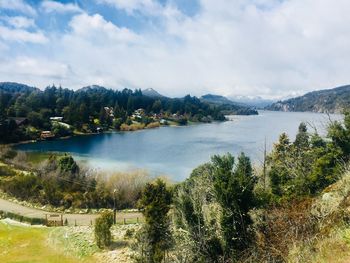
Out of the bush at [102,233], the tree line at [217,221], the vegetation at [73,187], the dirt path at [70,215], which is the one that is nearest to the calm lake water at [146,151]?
the vegetation at [73,187]

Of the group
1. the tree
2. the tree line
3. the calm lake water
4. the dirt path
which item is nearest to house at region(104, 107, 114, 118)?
the calm lake water

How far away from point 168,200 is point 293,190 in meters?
6.86

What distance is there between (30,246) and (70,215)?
5.63m

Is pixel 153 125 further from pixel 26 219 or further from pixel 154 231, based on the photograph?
pixel 154 231

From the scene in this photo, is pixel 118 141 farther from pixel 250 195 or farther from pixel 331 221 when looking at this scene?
pixel 331 221

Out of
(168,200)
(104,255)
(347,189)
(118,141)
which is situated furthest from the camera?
(118,141)

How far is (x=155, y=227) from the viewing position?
15.8 metres

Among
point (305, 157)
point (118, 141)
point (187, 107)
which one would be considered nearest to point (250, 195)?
point (305, 157)

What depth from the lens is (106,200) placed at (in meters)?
26.3

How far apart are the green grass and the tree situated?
3.39m

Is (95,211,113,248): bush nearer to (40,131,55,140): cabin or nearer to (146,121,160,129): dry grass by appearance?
(40,131,55,140): cabin

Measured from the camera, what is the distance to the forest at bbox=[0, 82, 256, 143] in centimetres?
6775

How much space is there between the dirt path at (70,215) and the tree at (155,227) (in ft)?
18.3

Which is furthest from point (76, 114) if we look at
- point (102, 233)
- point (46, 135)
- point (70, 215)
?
point (102, 233)
